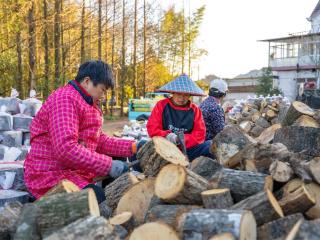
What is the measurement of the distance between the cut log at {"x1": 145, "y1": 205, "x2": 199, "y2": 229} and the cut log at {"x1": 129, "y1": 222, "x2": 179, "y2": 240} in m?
0.39

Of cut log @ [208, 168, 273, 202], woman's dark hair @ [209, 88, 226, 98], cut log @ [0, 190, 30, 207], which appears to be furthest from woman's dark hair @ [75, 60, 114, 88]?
woman's dark hair @ [209, 88, 226, 98]

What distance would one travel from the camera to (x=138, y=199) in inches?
138

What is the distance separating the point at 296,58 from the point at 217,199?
120 feet

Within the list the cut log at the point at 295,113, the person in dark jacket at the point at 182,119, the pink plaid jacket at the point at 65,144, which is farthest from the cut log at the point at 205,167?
the cut log at the point at 295,113

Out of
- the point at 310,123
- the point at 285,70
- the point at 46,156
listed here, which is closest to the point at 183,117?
the point at 310,123

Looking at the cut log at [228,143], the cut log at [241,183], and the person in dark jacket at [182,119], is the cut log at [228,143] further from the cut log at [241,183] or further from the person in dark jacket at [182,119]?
the cut log at [241,183]

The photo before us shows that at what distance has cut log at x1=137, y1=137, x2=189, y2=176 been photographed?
12.3 feet

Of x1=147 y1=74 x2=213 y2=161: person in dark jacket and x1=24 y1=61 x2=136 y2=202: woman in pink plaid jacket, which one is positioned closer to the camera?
x1=24 y1=61 x2=136 y2=202: woman in pink plaid jacket

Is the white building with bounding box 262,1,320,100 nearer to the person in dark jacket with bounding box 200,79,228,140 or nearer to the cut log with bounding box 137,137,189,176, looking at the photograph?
the person in dark jacket with bounding box 200,79,228,140

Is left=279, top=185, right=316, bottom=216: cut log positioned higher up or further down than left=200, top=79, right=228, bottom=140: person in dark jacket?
further down

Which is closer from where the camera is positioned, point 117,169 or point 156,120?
point 117,169

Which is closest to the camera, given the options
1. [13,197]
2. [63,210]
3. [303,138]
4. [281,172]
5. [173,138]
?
[63,210]

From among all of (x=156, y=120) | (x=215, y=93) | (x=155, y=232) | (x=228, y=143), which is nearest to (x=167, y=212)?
(x=155, y=232)

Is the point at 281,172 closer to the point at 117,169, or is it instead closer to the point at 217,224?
the point at 217,224
